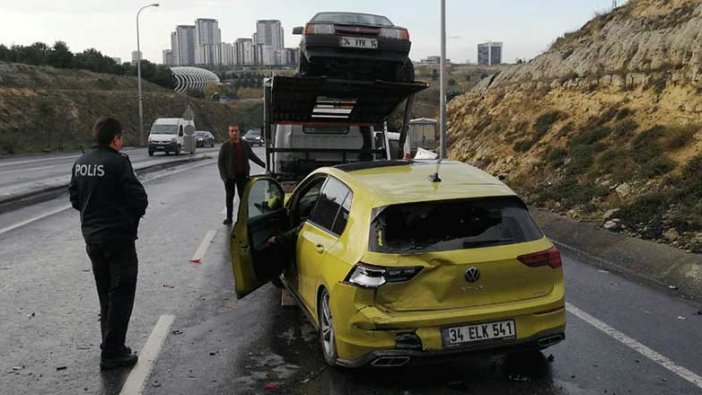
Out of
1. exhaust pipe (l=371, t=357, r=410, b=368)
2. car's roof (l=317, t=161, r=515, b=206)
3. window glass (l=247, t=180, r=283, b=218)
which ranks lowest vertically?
exhaust pipe (l=371, t=357, r=410, b=368)

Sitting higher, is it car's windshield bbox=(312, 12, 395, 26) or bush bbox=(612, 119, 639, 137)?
car's windshield bbox=(312, 12, 395, 26)

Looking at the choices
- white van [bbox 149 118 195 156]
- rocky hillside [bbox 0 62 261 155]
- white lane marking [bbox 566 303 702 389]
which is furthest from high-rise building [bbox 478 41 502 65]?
white lane marking [bbox 566 303 702 389]

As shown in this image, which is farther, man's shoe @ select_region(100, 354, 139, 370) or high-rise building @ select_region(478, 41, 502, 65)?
high-rise building @ select_region(478, 41, 502, 65)

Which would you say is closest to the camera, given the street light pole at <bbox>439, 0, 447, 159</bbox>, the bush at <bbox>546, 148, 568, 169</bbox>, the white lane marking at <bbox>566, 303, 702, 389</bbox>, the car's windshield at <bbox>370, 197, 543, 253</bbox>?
the car's windshield at <bbox>370, 197, 543, 253</bbox>

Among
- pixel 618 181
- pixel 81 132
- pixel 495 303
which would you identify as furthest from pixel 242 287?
pixel 81 132

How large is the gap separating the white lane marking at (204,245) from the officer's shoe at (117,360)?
150 inches

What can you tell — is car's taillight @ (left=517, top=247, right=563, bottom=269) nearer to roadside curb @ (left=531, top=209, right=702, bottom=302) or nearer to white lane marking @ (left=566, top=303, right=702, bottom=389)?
white lane marking @ (left=566, top=303, right=702, bottom=389)

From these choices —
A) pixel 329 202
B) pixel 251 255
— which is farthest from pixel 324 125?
Answer: pixel 329 202

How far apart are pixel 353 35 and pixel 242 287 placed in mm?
5675

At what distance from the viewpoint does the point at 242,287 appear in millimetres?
5961

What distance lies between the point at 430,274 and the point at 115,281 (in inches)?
94.0

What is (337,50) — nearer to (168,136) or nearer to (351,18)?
(351,18)

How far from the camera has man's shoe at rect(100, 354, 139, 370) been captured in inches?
194

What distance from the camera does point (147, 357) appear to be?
5172 millimetres
